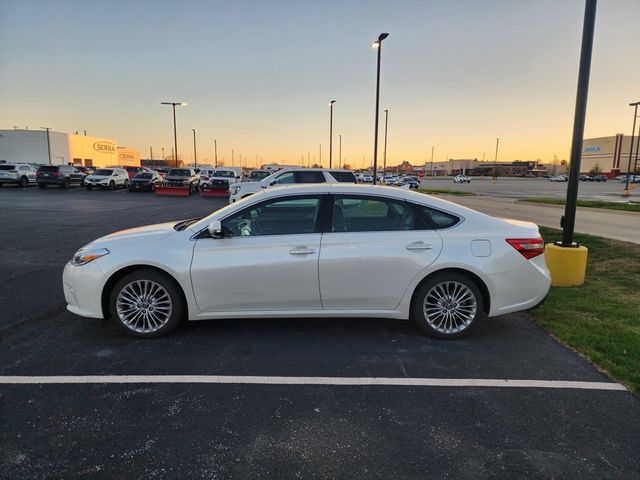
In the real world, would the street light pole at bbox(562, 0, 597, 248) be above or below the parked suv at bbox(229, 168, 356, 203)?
above

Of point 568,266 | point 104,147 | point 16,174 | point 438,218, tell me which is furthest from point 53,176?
point 104,147

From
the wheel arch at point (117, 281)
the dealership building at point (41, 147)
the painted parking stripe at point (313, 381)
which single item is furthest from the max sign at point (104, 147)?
the painted parking stripe at point (313, 381)

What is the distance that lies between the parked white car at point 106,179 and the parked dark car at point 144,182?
1887 millimetres

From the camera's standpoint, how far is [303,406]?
321 cm

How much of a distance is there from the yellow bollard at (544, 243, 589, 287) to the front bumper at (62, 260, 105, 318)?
6234 mm

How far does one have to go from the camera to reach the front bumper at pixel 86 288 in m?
4.30

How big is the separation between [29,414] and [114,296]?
1466 millimetres

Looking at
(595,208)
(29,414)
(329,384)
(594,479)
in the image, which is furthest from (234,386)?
(595,208)

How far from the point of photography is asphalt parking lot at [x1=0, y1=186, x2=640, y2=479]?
8.48ft

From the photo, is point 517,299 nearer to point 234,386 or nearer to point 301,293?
point 301,293

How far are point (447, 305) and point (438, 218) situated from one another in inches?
35.8

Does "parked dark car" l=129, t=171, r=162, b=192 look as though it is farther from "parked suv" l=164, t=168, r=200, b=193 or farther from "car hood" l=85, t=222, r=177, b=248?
"car hood" l=85, t=222, r=177, b=248

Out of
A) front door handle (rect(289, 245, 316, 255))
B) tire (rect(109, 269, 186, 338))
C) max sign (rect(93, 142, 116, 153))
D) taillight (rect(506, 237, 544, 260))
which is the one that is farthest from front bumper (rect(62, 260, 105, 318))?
max sign (rect(93, 142, 116, 153))

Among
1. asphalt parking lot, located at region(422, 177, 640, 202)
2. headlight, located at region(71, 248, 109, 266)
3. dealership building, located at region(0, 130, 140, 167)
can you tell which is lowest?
asphalt parking lot, located at region(422, 177, 640, 202)
